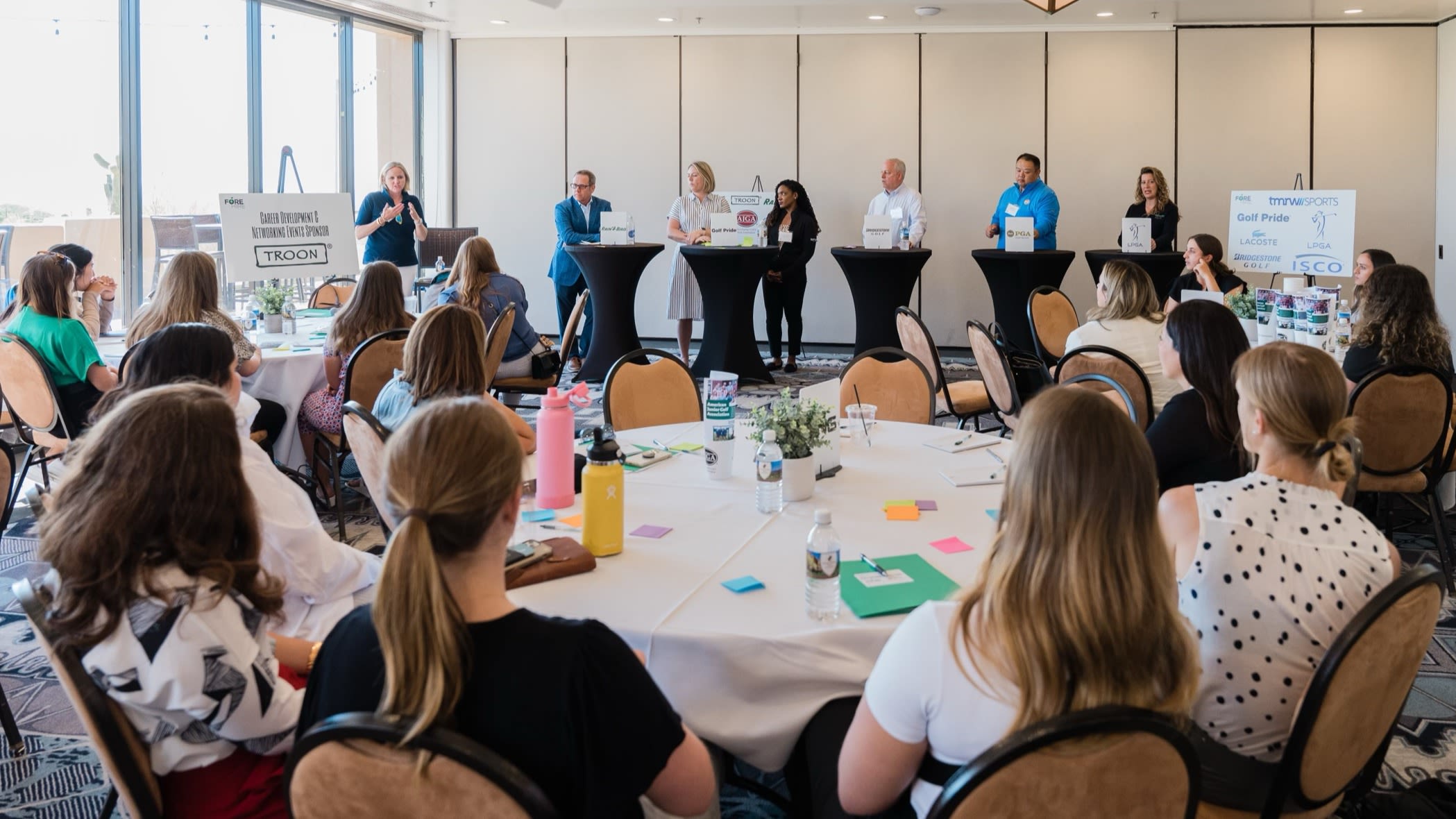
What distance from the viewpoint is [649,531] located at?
8.17ft

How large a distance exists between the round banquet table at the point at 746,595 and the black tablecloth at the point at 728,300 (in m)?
5.37

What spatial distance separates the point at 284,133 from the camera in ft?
29.4

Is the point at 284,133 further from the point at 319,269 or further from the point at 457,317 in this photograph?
Result: the point at 457,317

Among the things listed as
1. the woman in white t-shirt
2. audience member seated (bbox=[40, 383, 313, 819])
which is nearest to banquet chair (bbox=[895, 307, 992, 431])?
the woman in white t-shirt

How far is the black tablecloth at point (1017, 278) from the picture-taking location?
838 cm

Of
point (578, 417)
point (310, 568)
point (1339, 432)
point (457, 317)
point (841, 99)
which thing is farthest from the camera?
point (841, 99)

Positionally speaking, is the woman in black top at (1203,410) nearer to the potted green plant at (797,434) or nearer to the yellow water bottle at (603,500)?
the potted green plant at (797,434)

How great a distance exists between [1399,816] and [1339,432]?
88 centimetres

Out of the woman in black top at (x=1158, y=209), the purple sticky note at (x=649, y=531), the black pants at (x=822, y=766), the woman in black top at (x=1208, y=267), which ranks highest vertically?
the woman in black top at (x=1158, y=209)

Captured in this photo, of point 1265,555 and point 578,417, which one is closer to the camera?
point 1265,555

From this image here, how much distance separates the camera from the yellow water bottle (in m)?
2.28

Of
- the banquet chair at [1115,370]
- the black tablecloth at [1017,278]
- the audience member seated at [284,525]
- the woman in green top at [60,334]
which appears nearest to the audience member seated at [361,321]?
the woman in green top at [60,334]

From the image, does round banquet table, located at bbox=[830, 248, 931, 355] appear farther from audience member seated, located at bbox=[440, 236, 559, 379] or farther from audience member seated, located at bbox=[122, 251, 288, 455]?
audience member seated, located at bbox=[122, 251, 288, 455]

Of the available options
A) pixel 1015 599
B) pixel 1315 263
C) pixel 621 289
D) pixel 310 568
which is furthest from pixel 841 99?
pixel 1015 599
